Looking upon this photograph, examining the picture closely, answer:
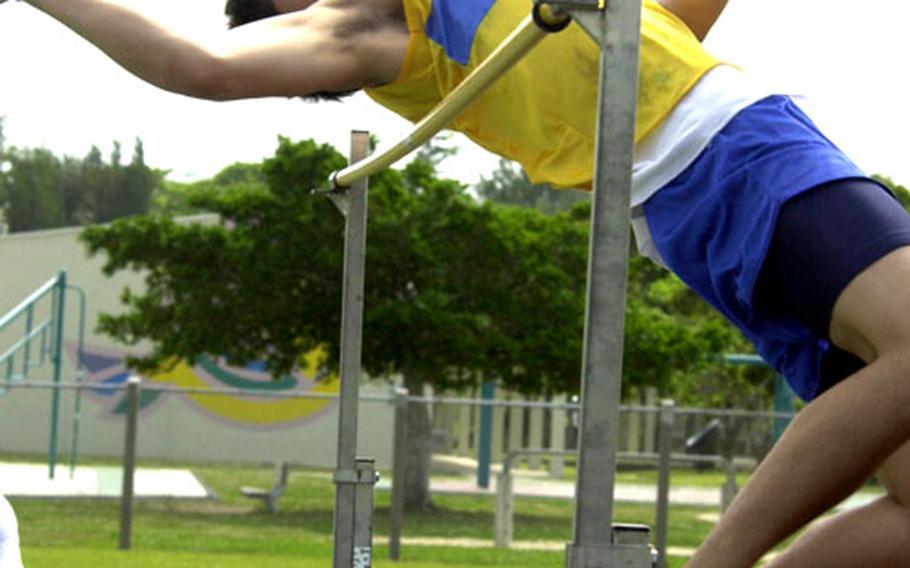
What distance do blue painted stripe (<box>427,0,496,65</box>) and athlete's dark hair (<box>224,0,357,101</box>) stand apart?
167 millimetres

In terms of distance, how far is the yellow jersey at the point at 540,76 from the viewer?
1.84 metres

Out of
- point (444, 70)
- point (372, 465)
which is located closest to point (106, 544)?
point (372, 465)

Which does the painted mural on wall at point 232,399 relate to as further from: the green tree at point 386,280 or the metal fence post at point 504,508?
the metal fence post at point 504,508

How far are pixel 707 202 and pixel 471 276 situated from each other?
39.1 ft

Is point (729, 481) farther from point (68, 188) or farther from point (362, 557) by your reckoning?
point (68, 188)

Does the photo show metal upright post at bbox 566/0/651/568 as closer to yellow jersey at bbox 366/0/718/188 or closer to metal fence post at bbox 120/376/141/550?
yellow jersey at bbox 366/0/718/188

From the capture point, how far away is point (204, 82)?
1.80m

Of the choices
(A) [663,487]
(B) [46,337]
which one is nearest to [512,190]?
(B) [46,337]

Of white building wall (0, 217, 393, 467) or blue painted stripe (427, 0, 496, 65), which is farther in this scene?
A: white building wall (0, 217, 393, 467)

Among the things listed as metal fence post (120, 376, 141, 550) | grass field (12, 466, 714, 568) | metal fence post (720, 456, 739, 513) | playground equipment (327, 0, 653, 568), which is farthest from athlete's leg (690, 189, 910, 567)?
metal fence post (720, 456, 739, 513)

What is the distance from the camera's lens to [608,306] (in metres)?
1.44

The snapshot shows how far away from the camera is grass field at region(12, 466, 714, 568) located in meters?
8.51

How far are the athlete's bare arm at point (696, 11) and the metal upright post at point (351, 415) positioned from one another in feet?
3.24

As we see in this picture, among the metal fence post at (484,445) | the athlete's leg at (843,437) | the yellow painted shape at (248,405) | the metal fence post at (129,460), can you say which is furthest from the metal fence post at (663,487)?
the yellow painted shape at (248,405)
